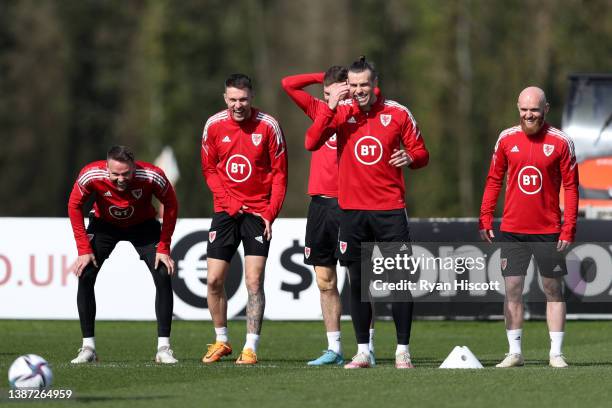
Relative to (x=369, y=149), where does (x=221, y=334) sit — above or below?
below

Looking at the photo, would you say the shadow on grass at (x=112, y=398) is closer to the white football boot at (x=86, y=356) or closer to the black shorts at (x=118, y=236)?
the white football boot at (x=86, y=356)

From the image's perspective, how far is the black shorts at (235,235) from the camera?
1348cm

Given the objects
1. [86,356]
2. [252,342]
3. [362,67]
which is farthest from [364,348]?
[86,356]

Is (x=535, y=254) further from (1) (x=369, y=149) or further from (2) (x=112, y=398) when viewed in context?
(2) (x=112, y=398)

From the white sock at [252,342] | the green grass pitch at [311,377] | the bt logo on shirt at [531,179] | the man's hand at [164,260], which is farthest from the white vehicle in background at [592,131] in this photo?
the man's hand at [164,260]

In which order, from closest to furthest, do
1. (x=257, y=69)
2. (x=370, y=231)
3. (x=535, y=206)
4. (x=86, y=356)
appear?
(x=370, y=231)
(x=535, y=206)
(x=86, y=356)
(x=257, y=69)

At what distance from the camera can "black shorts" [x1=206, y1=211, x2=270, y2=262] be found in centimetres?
1348

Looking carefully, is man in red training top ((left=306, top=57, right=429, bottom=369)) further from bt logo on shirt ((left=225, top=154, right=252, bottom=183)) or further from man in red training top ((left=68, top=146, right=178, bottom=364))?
man in red training top ((left=68, top=146, right=178, bottom=364))

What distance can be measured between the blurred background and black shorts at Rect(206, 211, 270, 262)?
19917mm

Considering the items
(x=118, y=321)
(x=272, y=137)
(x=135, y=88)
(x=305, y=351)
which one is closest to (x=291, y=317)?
(x=118, y=321)

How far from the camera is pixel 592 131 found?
23281 millimetres

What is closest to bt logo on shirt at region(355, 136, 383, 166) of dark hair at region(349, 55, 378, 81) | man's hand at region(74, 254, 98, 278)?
dark hair at region(349, 55, 378, 81)

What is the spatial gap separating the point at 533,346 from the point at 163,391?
5.91 metres

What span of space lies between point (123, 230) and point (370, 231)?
2324 mm
